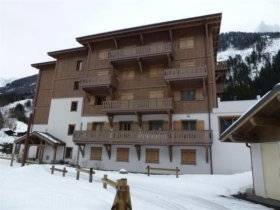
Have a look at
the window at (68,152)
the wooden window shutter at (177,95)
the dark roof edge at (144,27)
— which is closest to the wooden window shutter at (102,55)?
the dark roof edge at (144,27)

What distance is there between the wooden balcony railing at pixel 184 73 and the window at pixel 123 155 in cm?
876

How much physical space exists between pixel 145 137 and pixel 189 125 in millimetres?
4598

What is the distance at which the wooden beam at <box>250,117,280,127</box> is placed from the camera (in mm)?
10703

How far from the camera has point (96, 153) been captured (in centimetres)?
2989

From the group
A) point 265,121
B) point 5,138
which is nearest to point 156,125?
point 265,121

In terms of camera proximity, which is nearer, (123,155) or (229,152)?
(229,152)

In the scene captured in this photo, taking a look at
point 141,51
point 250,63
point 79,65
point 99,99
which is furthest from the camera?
point 250,63

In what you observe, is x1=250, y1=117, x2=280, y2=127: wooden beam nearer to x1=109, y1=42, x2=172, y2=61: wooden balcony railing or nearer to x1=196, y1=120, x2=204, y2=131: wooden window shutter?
x1=196, y1=120, x2=204, y2=131: wooden window shutter

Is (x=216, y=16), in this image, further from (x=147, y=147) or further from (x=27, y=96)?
(x=27, y=96)

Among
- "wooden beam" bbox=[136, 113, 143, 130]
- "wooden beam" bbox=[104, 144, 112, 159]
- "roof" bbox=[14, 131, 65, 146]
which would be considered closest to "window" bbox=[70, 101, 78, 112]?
"roof" bbox=[14, 131, 65, 146]

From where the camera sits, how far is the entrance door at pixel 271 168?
11148 millimetres

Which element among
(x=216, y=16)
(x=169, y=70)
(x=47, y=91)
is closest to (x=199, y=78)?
(x=169, y=70)

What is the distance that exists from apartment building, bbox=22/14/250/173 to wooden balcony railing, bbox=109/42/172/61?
0.35 feet

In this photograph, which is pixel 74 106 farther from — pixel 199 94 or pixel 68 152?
pixel 199 94
